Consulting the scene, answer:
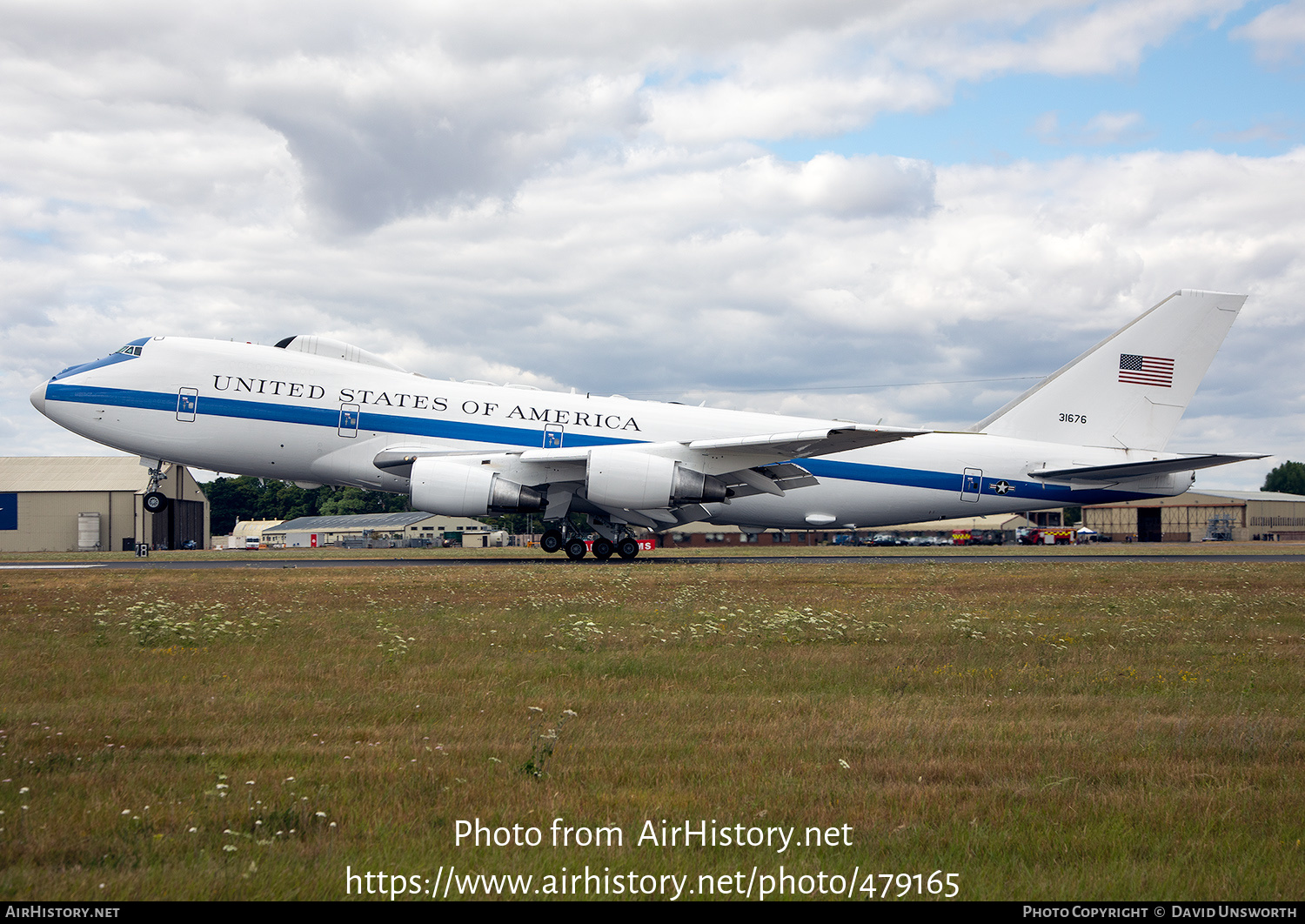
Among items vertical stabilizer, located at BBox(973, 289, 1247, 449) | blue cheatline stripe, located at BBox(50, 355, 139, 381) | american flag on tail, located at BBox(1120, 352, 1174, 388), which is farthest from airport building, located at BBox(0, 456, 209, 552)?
american flag on tail, located at BBox(1120, 352, 1174, 388)

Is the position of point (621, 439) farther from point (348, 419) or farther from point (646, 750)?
point (646, 750)

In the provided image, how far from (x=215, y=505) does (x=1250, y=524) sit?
114 metres

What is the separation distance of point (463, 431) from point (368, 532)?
6652 centimetres

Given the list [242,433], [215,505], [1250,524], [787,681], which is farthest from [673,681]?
[215,505]

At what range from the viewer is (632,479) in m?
25.4

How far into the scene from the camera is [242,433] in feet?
87.4

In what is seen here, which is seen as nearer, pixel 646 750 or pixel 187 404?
pixel 646 750

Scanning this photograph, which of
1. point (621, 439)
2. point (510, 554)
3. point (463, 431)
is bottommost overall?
point (510, 554)

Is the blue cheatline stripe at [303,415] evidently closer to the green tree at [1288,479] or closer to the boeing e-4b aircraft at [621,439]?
the boeing e-4b aircraft at [621,439]

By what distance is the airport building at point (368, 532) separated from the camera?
289ft

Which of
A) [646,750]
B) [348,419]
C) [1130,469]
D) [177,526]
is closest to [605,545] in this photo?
[348,419]

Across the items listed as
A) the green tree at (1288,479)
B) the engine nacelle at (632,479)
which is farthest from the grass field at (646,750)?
the green tree at (1288,479)

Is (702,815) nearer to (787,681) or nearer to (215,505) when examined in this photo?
(787,681)
